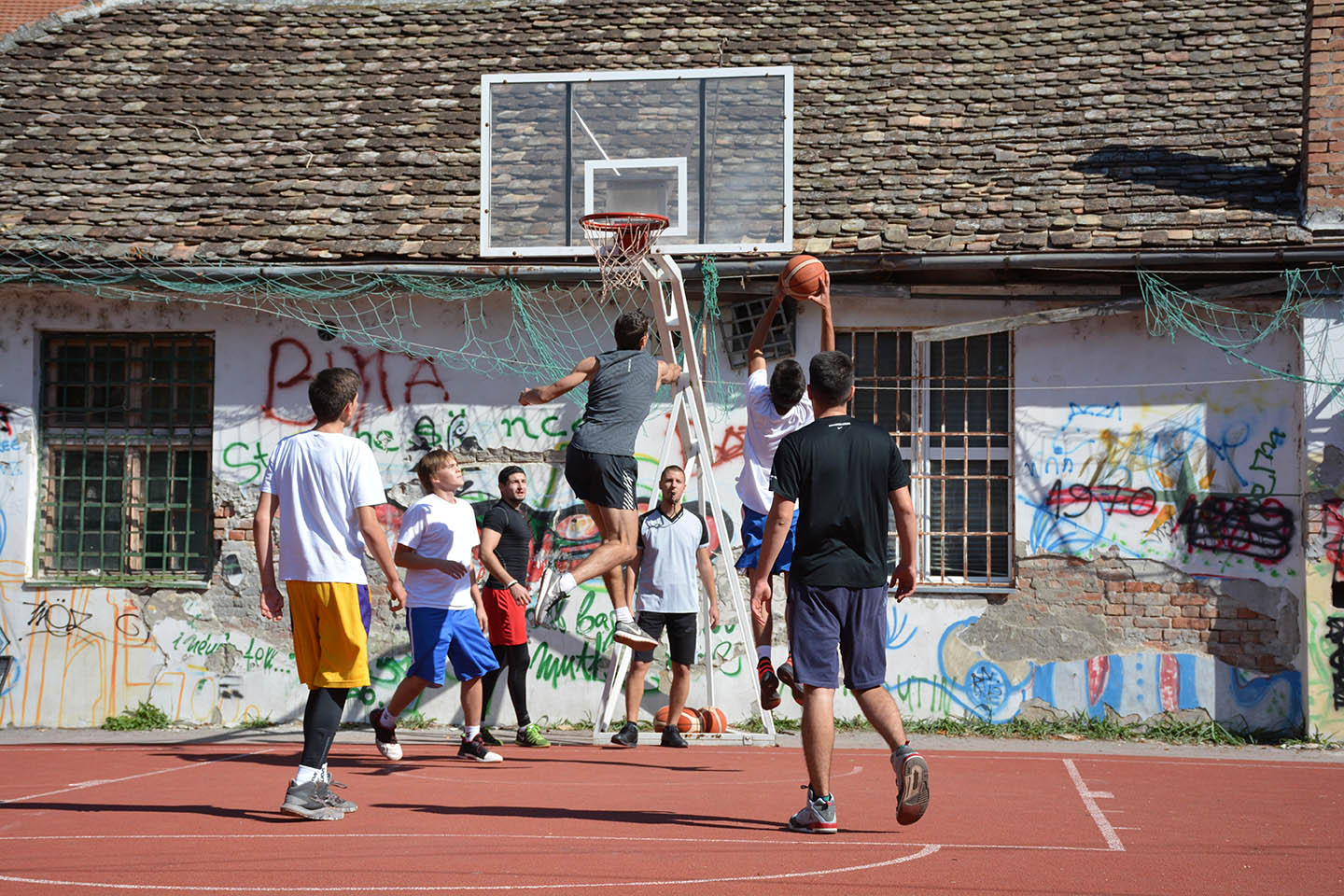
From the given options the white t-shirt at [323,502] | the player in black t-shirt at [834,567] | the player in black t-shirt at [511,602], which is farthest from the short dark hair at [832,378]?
the player in black t-shirt at [511,602]

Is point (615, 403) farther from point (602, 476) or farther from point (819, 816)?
point (819, 816)

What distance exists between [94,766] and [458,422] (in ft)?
13.4

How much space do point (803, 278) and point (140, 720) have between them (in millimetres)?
7097

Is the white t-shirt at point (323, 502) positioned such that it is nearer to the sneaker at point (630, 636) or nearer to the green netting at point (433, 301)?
the sneaker at point (630, 636)

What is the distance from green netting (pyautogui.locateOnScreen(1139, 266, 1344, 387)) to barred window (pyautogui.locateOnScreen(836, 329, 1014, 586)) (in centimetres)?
122

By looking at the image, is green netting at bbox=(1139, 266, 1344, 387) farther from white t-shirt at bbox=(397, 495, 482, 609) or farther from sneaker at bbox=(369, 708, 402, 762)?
sneaker at bbox=(369, 708, 402, 762)

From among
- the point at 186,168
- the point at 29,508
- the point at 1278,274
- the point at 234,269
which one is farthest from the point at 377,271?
the point at 1278,274

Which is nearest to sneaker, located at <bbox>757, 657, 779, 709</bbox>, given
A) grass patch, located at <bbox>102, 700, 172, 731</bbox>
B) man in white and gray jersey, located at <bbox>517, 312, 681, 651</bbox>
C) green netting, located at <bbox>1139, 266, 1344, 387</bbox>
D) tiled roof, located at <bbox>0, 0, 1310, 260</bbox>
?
man in white and gray jersey, located at <bbox>517, 312, 681, 651</bbox>

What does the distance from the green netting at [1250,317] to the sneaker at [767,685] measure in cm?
504

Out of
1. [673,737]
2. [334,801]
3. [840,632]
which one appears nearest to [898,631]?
[673,737]

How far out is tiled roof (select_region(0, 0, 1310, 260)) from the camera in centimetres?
1174

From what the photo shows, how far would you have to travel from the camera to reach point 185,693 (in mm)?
12008

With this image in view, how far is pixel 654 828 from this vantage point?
6.45m

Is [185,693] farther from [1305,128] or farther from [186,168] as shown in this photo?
[1305,128]
